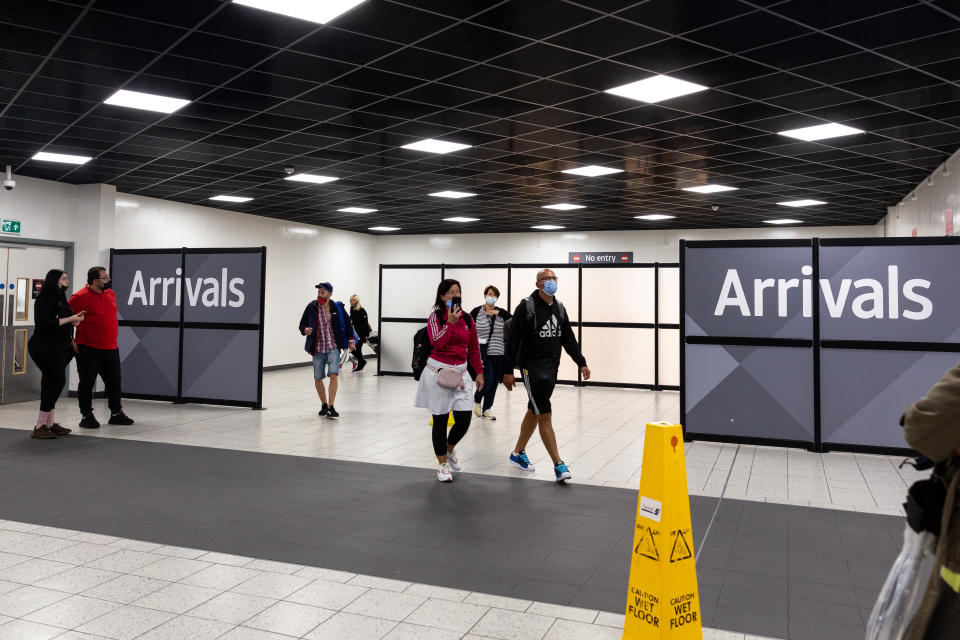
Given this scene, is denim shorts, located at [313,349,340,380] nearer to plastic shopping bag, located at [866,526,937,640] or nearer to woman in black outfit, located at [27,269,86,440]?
woman in black outfit, located at [27,269,86,440]

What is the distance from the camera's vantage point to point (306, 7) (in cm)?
511

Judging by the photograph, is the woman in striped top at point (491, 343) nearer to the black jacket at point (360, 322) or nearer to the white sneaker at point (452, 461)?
the white sneaker at point (452, 461)

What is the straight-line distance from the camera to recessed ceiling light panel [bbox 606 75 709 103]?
6657 mm

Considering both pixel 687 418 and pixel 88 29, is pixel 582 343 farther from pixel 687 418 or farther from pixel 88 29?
pixel 88 29

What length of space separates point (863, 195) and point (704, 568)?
11.3m

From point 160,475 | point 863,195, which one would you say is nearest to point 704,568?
point 160,475

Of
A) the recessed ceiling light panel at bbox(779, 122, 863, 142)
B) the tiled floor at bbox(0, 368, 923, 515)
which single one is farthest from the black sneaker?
the recessed ceiling light panel at bbox(779, 122, 863, 142)

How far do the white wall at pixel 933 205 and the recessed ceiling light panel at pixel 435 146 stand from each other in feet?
20.9

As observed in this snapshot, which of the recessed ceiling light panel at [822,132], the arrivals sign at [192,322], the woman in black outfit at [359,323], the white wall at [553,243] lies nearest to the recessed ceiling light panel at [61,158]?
the arrivals sign at [192,322]

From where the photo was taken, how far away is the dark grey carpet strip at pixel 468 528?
12.2ft

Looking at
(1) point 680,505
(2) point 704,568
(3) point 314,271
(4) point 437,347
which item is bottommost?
(2) point 704,568

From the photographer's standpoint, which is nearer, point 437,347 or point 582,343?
point 437,347

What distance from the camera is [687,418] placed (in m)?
7.93

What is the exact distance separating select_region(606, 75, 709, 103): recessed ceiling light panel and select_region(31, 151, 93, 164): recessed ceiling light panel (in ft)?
24.7
